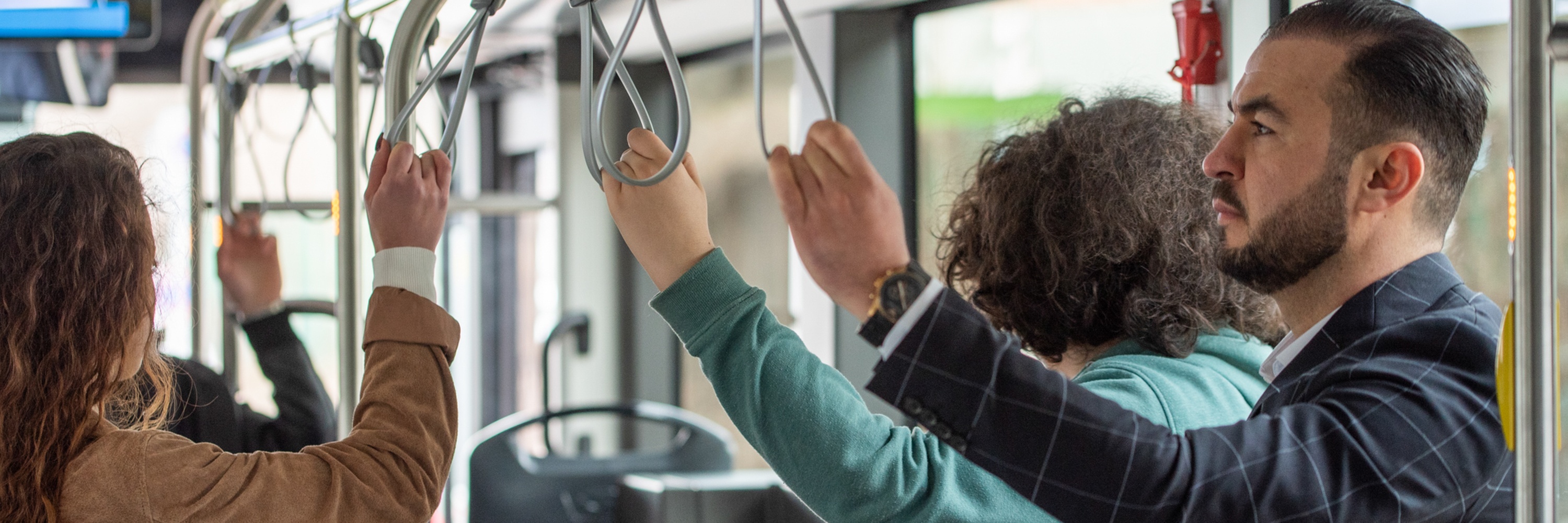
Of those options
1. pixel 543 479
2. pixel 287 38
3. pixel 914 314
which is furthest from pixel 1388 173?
pixel 543 479

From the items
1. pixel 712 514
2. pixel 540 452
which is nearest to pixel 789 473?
pixel 712 514

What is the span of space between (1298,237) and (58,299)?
0.87 meters

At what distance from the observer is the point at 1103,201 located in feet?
3.54

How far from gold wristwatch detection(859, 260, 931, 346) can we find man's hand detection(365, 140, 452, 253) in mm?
372

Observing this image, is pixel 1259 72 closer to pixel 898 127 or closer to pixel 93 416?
pixel 93 416

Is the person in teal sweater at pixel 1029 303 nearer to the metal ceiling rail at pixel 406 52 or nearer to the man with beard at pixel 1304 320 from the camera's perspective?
the man with beard at pixel 1304 320

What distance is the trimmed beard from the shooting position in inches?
36.0

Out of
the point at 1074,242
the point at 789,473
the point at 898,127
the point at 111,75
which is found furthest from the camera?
the point at 111,75

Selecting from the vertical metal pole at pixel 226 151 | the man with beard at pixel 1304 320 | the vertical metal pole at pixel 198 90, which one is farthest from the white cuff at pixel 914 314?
the vertical metal pole at pixel 198 90

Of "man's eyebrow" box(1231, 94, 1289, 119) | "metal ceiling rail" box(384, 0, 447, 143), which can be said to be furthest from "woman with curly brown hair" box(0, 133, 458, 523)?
"man's eyebrow" box(1231, 94, 1289, 119)

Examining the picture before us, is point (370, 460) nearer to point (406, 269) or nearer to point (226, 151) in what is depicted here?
point (406, 269)

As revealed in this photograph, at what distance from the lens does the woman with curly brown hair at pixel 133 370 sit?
882 millimetres

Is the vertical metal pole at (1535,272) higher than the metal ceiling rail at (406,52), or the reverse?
the metal ceiling rail at (406,52)

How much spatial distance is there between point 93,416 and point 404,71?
0.37 metres
